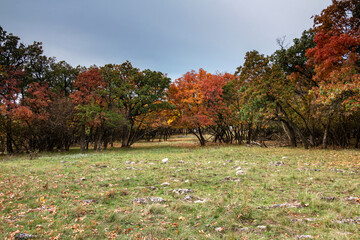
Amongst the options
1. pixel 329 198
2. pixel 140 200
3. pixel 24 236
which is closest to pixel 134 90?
pixel 140 200

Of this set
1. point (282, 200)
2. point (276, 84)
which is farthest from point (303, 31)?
point (282, 200)

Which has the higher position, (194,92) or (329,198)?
(194,92)

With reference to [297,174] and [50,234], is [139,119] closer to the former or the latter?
[297,174]

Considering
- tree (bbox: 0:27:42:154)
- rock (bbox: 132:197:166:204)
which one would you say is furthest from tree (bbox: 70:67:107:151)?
rock (bbox: 132:197:166:204)

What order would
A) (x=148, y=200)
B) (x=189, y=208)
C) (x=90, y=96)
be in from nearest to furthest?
(x=189, y=208), (x=148, y=200), (x=90, y=96)

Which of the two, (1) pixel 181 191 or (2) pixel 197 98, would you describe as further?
(2) pixel 197 98

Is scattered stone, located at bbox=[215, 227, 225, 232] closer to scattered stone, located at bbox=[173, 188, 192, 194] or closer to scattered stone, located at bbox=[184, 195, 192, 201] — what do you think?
scattered stone, located at bbox=[184, 195, 192, 201]

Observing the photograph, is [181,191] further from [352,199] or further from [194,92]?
[194,92]

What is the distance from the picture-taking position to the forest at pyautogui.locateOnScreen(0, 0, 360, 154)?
15.4 m

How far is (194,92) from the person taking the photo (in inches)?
1054

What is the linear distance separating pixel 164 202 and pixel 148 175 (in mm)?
3797

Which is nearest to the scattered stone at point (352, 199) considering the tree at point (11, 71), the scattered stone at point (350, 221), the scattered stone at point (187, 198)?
the scattered stone at point (350, 221)

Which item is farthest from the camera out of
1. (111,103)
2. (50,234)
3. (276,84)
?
(111,103)

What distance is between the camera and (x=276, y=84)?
790 inches
